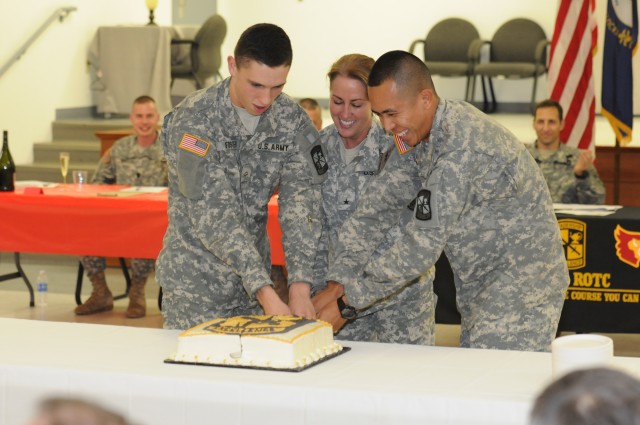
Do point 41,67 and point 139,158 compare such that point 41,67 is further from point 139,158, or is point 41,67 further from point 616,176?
point 616,176

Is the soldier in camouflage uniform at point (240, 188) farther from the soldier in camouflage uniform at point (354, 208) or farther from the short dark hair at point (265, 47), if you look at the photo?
the soldier in camouflage uniform at point (354, 208)

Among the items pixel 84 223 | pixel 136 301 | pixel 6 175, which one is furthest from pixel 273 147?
pixel 6 175

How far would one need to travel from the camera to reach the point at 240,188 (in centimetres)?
308

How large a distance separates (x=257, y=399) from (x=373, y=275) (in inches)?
26.9

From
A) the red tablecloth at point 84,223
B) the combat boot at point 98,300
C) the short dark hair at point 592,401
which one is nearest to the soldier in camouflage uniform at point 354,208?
the short dark hair at point 592,401

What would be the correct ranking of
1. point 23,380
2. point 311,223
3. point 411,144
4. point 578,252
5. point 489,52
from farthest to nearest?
1. point 489,52
2. point 578,252
3. point 311,223
4. point 411,144
5. point 23,380

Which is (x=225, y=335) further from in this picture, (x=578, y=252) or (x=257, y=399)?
(x=578, y=252)

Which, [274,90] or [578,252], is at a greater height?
[274,90]

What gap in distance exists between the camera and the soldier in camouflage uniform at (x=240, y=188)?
111 inches

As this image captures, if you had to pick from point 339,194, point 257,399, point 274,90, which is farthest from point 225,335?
point 339,194

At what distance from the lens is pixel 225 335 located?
94.1 inches

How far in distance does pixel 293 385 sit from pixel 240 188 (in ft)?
3.21

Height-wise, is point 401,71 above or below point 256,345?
above

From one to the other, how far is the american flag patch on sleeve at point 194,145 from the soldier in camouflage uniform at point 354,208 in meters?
0.42
